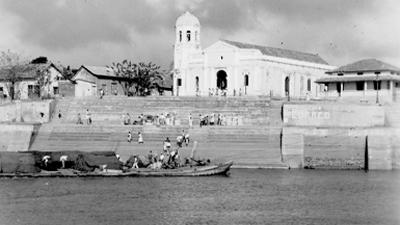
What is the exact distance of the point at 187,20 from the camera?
90.6 meters

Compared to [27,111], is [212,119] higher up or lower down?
lower down

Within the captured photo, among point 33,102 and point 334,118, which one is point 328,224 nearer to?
point 334,118

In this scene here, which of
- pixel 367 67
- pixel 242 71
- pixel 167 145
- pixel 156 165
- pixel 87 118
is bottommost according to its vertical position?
pixel 156 165

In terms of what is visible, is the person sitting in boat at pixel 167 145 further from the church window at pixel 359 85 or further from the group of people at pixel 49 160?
the church window at pixel 359 85

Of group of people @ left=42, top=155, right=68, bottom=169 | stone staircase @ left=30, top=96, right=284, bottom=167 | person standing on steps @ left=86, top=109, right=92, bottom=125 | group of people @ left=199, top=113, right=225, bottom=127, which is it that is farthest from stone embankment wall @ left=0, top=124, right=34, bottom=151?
group of people @ left=199, top=113, right=225, bottom=127

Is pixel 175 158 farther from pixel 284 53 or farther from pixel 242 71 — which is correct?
→ pixel 284 53

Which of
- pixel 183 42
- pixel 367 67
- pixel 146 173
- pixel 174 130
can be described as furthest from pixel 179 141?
pixel 183 42

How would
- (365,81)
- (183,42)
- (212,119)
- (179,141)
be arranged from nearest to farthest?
(179,141)
(212,119)
(365,81)
(183,42)

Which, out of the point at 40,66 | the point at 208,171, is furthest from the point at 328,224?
the point at 40,66

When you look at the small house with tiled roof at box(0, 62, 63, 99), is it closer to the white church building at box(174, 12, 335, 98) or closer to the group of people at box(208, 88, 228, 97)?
the white church building at box(174, 12, 335, 98)

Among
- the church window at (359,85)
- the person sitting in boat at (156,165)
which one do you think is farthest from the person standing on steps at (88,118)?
the church window at (359,85)

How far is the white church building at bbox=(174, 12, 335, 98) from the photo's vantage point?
85.7 meters

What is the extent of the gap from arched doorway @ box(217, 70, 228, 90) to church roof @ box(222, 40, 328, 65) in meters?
2.70

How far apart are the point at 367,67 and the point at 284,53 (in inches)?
497
